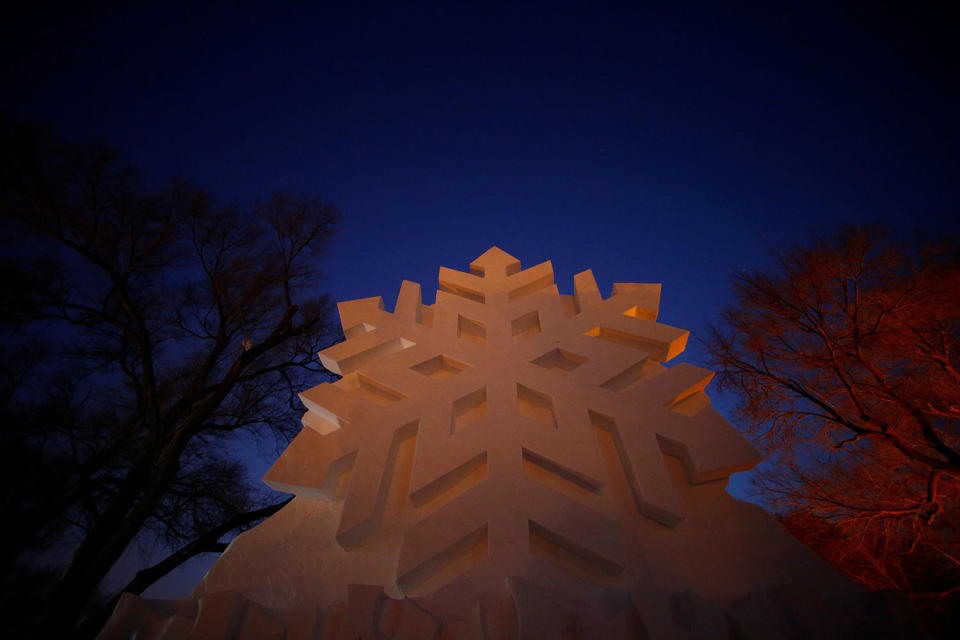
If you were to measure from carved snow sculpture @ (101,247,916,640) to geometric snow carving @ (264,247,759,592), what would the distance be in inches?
0.5

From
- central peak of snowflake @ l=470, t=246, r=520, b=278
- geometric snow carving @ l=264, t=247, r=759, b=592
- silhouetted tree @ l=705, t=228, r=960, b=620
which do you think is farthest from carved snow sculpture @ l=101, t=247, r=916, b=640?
silhouetted tree @ l=705, t=228, r=960, b=620

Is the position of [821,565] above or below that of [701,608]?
above

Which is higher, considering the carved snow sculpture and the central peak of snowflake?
the central peak of snowflake

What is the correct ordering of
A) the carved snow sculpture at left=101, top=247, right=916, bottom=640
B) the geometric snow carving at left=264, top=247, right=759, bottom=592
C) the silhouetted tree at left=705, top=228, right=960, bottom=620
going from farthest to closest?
1. the silhouetted tree at left=705, top=228, right=960, bottom=620
2. the geometric snow carving at left=264, top=247, right=759, bottom=592
3. the carved snow sculpture at left=101, top=247, right=916, bottom=640

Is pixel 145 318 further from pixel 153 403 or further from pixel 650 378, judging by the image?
pixel 650 378

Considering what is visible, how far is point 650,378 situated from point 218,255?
294 inches

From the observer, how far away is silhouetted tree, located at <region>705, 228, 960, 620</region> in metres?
4.38

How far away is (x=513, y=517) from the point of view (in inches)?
97.7

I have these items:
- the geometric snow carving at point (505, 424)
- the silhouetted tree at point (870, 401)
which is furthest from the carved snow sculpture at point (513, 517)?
the silhouetted tree at point (870, 401)

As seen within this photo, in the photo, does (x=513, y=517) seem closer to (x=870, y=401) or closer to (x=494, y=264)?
(x=494, y=264)

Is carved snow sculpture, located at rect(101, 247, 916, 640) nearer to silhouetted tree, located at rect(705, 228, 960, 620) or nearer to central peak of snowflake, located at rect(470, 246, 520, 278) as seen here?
central peak of snowflake, located at rect(470, 246, 520, 278)

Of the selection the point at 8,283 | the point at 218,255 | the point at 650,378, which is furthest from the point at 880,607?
the point at 8,283

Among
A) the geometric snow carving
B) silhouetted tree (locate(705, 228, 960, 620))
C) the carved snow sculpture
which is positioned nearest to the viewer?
the carved snow sculpture

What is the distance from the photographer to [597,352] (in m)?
3.45
